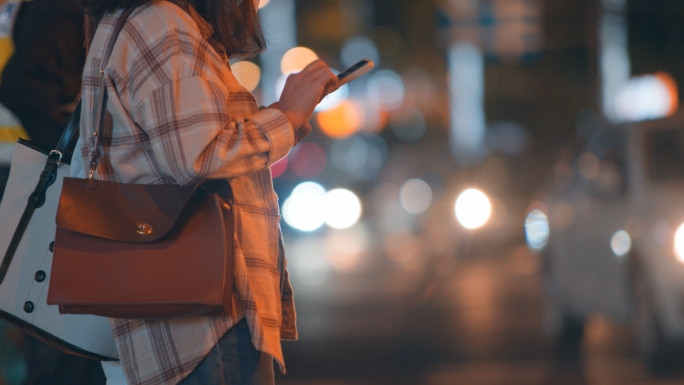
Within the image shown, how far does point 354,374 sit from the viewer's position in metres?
5.87

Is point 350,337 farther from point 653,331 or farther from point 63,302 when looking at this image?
point 63,302

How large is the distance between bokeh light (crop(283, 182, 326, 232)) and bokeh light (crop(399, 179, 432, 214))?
1788mm

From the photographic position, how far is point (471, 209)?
51.4 ft

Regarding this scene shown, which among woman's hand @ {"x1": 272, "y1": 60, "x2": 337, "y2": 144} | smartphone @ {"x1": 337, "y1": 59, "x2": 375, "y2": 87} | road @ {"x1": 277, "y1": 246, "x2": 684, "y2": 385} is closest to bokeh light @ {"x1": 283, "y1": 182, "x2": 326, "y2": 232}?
road @ {"x1": 277, "y1": 246, "x2": 684, "y2": 385}

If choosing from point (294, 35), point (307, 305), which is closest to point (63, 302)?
point (307, 305)

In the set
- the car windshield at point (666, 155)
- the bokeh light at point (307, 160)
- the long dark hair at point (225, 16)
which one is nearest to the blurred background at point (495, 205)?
the car windshield at point (666, 155)

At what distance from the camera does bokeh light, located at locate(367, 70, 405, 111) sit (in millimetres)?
39906

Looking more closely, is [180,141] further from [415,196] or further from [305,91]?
[415,196]

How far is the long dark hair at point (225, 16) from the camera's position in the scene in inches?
77.3

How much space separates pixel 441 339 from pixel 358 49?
28.9 meters

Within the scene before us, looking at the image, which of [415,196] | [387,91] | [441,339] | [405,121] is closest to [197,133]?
[441,339]

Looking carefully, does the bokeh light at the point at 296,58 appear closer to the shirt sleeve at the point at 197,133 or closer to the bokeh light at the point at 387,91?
the bokeh light at the point at 387,91

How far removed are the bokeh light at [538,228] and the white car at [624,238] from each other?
116mm

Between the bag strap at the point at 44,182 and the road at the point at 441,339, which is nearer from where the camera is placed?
the bag strap at the point at 44,182
